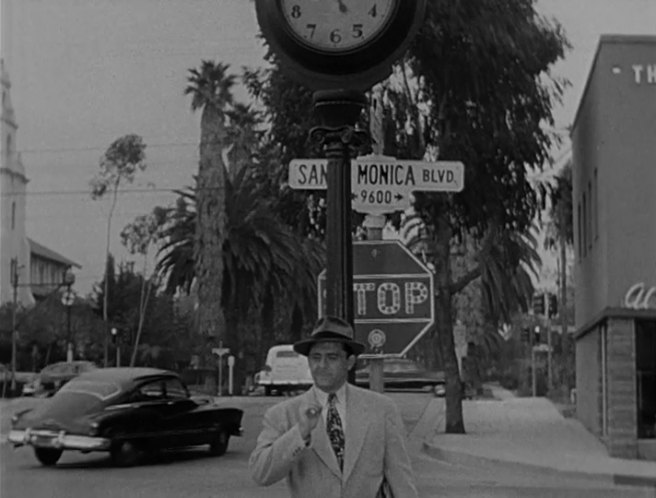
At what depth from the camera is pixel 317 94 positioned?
3.73 meters

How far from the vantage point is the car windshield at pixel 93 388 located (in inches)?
330

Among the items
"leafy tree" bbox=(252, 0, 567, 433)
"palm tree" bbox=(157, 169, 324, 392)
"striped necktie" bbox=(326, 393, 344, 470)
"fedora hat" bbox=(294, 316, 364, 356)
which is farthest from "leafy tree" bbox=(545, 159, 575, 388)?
"striped necktie" bbox=(326, 393, 344, 470)

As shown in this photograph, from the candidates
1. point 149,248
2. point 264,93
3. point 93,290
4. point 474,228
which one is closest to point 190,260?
point 149,248

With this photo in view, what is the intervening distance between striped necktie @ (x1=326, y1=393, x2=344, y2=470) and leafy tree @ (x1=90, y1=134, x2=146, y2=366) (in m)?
4.61

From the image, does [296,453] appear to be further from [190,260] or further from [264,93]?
[264,93]

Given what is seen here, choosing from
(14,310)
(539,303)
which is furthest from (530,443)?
(14,310)

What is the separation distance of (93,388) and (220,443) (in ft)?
7.42

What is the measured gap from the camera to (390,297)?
4727mm

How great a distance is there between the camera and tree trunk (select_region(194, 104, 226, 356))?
27.8ft

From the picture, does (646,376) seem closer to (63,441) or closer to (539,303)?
(539,303)

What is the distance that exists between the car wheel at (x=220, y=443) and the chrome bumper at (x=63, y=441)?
141 cm

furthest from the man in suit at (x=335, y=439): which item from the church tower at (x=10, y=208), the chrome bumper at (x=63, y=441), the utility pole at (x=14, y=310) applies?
the chrome bumper at (x=63, y=441)

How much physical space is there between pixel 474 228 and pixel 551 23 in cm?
386

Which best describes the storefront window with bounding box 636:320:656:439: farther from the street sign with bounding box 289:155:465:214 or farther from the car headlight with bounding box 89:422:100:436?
the street sign with bounding box 289:155:465:214
